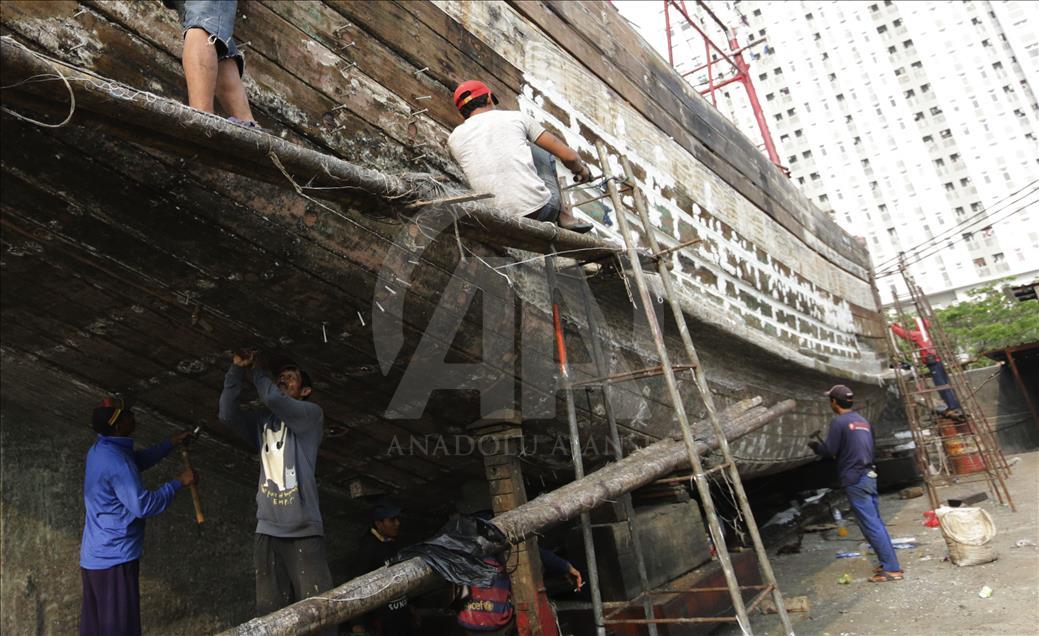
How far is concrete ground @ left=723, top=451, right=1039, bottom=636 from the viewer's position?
3.59m

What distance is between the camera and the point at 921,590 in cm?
430

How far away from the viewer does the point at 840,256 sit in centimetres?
971

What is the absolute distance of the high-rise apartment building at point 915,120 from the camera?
37.3 metres

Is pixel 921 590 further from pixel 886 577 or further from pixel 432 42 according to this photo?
pixel 432 42

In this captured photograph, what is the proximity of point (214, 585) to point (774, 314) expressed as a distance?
16.5 ft

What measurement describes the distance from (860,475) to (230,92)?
15.7 feet

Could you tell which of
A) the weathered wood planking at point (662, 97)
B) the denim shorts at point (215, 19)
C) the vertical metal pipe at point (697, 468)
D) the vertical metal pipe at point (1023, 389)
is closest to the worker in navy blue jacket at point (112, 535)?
the denim shorts at point (215, 19)

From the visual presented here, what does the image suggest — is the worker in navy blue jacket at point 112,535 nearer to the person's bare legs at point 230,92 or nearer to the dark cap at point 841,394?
the person's bare legs at point 230,92

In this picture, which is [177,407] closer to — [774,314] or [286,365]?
[286,365]

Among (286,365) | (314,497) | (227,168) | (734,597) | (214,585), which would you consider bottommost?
(734,597)

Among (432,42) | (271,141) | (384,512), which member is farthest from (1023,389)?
(271,141)

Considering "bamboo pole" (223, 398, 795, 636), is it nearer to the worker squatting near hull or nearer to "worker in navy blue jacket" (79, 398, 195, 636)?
the worker squatting near hull

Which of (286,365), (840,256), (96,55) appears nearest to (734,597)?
(286,365)

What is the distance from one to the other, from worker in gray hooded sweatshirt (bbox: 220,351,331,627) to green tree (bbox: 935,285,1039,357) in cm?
2642
